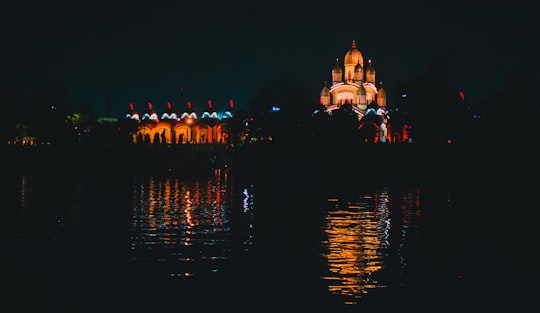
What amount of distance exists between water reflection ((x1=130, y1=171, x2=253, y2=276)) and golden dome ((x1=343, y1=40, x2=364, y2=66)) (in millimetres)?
73871

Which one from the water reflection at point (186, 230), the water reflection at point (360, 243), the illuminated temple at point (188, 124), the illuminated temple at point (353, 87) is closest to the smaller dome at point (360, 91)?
the illuminated temple at point (353, 87)

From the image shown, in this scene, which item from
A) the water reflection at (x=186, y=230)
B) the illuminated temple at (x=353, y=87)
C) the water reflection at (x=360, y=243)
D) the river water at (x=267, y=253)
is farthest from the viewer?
the illuminated temple at (x=353, y=87)

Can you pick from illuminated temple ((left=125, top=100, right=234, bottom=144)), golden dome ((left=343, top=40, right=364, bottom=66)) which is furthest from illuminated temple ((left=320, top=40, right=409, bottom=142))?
illuminated temple ((left=125, top=100, right=234, bottom=144))

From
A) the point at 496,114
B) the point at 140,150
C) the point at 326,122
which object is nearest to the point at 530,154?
the point at 496,114

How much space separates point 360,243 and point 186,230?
4577 mm

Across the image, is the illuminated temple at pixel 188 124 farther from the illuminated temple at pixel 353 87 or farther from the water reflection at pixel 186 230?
the water reflection at pixel 186 230

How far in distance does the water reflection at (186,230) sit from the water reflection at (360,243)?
203 centimetres

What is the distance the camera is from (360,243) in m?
17.4

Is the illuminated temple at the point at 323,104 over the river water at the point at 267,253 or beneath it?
over

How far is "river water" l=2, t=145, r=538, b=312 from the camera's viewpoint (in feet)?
40.6

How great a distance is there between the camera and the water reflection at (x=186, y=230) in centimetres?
1522

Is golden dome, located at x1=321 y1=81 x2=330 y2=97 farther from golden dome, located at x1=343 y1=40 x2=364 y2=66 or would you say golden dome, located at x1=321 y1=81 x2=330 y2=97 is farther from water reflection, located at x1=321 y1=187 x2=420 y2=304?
water reflection, located at x1=321 y1=187 x2=420 y2=304

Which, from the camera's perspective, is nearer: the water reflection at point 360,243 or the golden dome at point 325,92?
the water reflection at point 360,243

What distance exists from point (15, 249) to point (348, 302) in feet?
26.2
